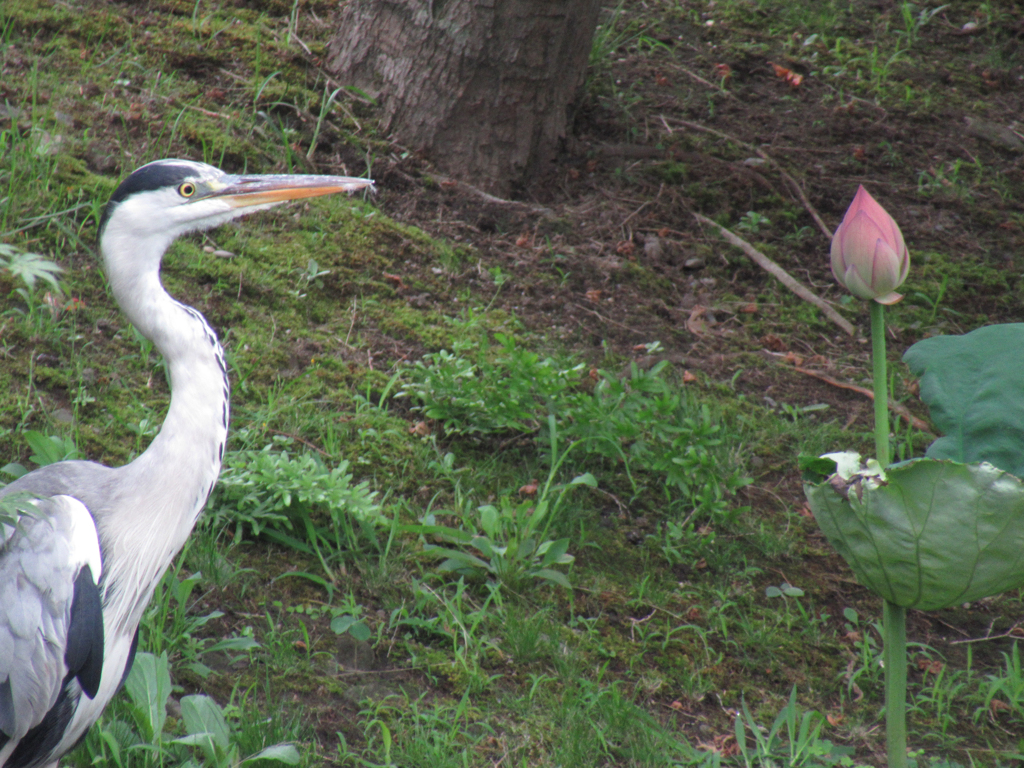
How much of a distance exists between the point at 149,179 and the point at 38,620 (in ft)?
3.79

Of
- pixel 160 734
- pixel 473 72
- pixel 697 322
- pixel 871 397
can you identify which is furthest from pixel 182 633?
pixel 473 72

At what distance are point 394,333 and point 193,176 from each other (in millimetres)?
1426

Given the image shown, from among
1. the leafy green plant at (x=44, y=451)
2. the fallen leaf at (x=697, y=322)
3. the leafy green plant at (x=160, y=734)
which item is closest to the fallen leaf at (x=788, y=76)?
the fallen leaf at (x=697, y=322)

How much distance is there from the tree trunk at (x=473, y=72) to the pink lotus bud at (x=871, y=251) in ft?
9.93

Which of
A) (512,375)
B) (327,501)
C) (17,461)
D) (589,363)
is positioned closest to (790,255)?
(589,363)

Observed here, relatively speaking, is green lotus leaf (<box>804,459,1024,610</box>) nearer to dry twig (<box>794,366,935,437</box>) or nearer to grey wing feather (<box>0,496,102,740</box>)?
grey wing feather (<box>0,496,102,740</box>)

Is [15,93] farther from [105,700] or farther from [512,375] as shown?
[105,700]

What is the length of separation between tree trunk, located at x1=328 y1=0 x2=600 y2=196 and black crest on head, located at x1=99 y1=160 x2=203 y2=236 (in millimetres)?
2264

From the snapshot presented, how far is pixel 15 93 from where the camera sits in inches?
163

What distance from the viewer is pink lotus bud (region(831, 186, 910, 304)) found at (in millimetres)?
1812

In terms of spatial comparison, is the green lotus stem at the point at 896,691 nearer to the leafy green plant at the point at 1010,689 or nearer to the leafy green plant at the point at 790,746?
the leafy green plant at the point at 790,746

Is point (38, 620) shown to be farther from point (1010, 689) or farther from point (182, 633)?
point (1010, 689)

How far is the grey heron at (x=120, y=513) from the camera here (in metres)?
2.11

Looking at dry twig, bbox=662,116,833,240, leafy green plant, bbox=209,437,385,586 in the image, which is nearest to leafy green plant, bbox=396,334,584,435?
leafy green plant, bbox=209,437,385,586
